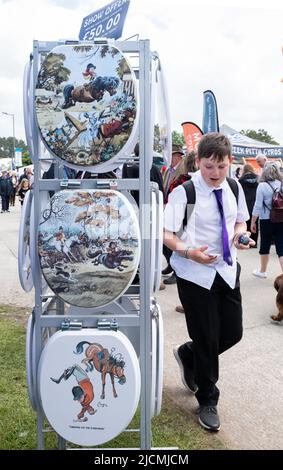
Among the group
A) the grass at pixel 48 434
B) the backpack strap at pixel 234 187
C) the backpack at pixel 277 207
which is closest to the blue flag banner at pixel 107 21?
the backpack strap at pixel 234 187

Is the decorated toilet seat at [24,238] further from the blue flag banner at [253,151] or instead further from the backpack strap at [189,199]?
the blue flag banner at [253,151]

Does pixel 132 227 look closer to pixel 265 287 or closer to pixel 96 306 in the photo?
pixel 96 306

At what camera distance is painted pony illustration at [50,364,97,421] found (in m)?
2.16

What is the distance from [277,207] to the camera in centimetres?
633

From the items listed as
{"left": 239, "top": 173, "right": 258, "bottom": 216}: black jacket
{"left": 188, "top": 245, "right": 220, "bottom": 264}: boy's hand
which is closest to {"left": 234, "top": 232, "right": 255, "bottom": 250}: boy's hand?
{"left": 188, "top": 245, "right": 220, "bottom": 264}: boy's hand

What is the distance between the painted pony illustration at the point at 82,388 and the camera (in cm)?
216

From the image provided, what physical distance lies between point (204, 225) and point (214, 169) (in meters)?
0.33

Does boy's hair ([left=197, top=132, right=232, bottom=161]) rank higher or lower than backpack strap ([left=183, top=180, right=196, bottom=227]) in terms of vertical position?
higher

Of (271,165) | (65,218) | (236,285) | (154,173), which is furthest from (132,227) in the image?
(271,165)

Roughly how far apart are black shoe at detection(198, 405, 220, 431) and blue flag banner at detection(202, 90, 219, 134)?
26.7 feet

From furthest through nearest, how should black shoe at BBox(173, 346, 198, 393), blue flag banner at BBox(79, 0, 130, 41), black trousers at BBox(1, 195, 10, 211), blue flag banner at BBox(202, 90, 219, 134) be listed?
black trousers at BBox(1, 195, 10, 211)
blue flag banner at BBox(202, 90, 219, 134)
black shoe at BBox(173, 346, 198, 393)
blue flag banner at BBox(79, 0, 130, 41)

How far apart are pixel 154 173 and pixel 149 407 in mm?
2898

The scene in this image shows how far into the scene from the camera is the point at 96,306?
6.99ft

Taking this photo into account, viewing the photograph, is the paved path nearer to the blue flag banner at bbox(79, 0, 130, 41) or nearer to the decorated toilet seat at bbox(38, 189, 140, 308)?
the decorated toilet seat at bbox(38, 189, 140, 308)
